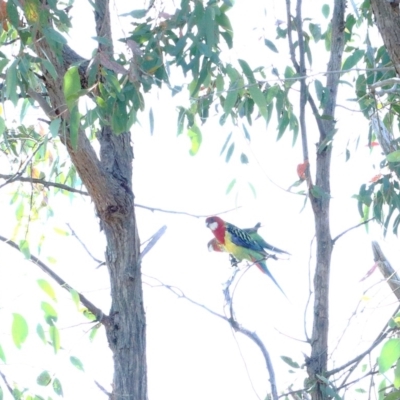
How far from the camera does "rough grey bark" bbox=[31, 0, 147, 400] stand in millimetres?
2668

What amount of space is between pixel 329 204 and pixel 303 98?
44 centimetres

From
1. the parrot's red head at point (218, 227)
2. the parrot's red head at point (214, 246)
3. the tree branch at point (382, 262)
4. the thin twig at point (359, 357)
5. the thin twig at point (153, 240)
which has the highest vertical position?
the parrot's red head at point (218, 227)

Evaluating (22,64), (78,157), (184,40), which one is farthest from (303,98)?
(22,64)

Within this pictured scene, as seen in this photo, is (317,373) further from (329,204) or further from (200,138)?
(200,138)

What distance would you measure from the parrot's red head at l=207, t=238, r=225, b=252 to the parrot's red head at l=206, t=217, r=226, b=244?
0.20 feet

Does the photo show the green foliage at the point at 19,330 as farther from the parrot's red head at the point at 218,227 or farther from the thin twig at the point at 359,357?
the parrot's red head at the point at 218,227

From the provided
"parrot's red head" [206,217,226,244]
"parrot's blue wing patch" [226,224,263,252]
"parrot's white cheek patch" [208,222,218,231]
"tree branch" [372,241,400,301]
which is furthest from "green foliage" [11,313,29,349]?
"parrot's white cheek patch" [208,222,218,231]

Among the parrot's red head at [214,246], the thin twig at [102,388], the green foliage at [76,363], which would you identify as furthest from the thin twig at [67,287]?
the parrot's red head at [214,246]

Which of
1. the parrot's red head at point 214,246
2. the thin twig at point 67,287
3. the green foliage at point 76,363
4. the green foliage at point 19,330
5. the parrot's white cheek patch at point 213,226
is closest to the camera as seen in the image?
the green foliage at point 19,330

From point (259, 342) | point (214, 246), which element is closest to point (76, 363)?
point (259, 342)

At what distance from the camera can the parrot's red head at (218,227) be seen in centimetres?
455

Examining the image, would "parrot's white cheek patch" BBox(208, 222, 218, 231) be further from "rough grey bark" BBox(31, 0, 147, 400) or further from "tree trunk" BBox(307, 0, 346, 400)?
"rough grey bark" BBox(31, 0, 147, 400)

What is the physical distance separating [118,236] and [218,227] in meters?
1.91

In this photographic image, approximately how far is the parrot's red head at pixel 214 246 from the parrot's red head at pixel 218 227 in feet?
0.20
